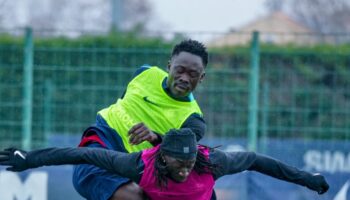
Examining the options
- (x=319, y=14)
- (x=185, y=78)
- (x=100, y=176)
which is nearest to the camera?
(x=185, y=78)

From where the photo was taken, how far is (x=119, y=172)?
681 centimetres

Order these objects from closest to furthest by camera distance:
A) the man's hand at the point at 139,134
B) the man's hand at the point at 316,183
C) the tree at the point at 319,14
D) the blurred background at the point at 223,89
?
1. the man's hand at the point at 139,134
2. the man's hand at the point at 316,183
3. the blurred background at the point at 223,89
4. the tree at the point at 319,14

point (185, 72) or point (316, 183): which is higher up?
point (185, 72)

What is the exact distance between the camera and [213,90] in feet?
40.8

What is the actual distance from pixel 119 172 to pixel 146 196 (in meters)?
0.29

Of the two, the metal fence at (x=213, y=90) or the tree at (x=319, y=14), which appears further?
the tree at (x=319, y=14)

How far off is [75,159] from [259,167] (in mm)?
1386

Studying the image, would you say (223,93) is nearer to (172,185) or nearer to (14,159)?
(172,185)

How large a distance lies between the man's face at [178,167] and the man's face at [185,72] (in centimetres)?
63

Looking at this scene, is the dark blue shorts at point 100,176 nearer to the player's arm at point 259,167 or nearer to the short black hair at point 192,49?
the player's arm at point 259,167

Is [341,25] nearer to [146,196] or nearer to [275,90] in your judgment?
[275,90]

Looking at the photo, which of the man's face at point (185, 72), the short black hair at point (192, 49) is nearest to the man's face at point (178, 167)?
the man's face at point (185, 72)

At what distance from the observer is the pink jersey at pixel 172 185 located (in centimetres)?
683

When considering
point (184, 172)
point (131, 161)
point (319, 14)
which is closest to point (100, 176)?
point (131, 161)
